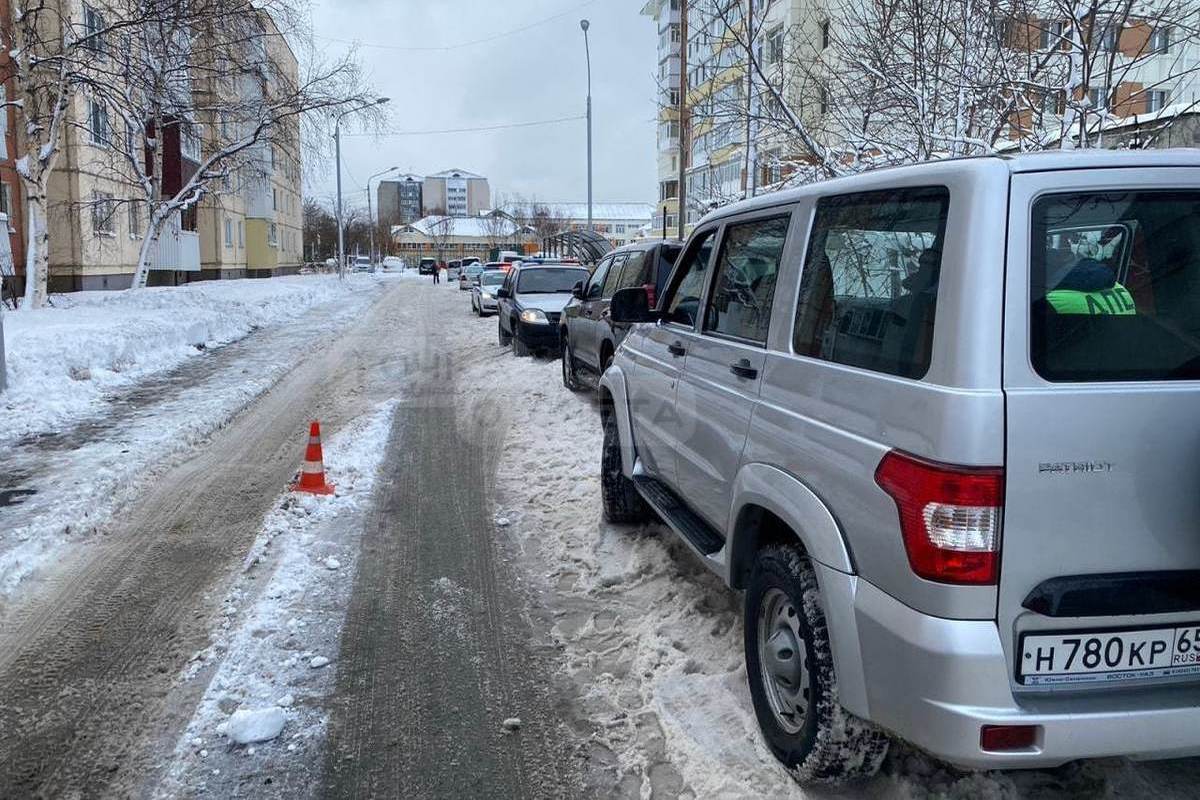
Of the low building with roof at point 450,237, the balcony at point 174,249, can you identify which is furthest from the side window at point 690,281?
the low building with roof at point 450,237

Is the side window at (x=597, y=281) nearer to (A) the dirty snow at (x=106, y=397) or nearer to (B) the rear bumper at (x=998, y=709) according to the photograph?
(A) the dirty snow at (x=106, y=397)

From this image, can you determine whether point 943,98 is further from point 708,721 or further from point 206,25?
point 206,25

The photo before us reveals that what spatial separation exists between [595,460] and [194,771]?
201 inches

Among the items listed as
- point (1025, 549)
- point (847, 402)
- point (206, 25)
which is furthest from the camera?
point (206, 25)

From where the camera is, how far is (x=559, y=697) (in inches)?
160

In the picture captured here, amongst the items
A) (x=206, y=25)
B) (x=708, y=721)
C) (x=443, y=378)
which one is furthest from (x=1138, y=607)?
(x=206, y=25)

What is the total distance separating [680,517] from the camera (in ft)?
15.0

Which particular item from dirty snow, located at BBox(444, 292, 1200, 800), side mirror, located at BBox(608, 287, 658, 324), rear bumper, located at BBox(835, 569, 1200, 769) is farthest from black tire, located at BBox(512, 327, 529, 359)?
rear bumper, located at BBox(835, 569, 1200, 769)

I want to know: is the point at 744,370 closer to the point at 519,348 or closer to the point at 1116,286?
the point at 1116,286

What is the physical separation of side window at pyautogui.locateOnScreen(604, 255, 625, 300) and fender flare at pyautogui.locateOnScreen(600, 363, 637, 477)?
5.09m

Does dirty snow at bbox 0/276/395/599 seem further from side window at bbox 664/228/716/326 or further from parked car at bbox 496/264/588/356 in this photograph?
side window at bbox 664/228/716/326

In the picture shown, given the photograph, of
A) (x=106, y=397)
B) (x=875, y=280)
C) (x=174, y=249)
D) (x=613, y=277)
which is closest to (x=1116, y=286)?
(x=875, y=280)

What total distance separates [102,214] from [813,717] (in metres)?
31.5

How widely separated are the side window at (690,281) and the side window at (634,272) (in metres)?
4.88
